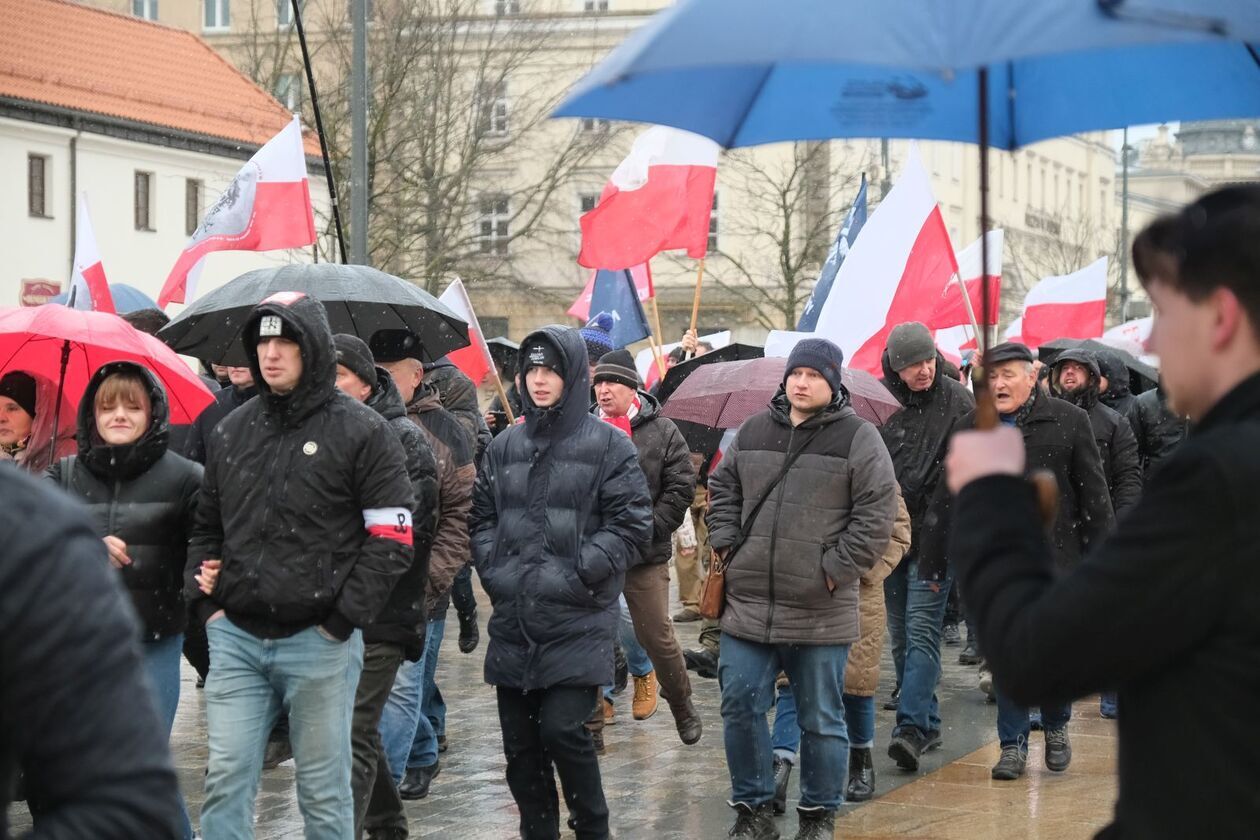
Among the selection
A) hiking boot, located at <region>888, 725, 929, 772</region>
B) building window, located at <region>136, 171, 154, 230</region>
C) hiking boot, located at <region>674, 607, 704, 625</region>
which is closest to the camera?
hiking boot, located at <region>888, 725, 929, 772</region>

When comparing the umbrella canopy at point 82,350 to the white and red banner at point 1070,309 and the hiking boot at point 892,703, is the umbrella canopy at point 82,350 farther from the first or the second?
the white and red banner at point 1070,309

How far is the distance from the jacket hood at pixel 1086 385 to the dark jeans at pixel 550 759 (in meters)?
4.30

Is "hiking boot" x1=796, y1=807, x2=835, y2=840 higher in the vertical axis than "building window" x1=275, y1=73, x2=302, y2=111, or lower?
lower

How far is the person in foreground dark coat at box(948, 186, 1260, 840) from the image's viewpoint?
2.49 m

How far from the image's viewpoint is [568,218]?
55.3 meters

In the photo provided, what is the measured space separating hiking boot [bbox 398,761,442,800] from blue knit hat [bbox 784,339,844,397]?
243 centimetres

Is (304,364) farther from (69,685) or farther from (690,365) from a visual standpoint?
(690,365)

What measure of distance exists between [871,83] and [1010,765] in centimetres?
590

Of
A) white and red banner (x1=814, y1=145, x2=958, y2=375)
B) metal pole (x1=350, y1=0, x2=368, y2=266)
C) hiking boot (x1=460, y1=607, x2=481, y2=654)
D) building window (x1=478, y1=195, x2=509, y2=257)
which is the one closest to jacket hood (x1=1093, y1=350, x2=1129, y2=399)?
white and red banner (x1=814, y1=145, x2=958, y2=375)

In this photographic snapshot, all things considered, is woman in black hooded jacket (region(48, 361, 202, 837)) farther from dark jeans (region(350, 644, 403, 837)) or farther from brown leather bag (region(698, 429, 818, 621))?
brown leather bag (region(698, 429, 818, 621))

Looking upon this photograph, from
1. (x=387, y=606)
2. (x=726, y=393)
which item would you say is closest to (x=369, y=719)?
(x=387, y=606)

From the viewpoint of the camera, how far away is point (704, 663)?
40.5ft

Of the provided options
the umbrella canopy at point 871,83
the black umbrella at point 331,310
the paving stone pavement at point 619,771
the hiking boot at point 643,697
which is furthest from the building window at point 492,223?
the umbrella canopy at point 871,83

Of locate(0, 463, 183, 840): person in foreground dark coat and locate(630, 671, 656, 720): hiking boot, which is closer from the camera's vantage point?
locate(0, 463, 183, 840): person in foreground dark coat
